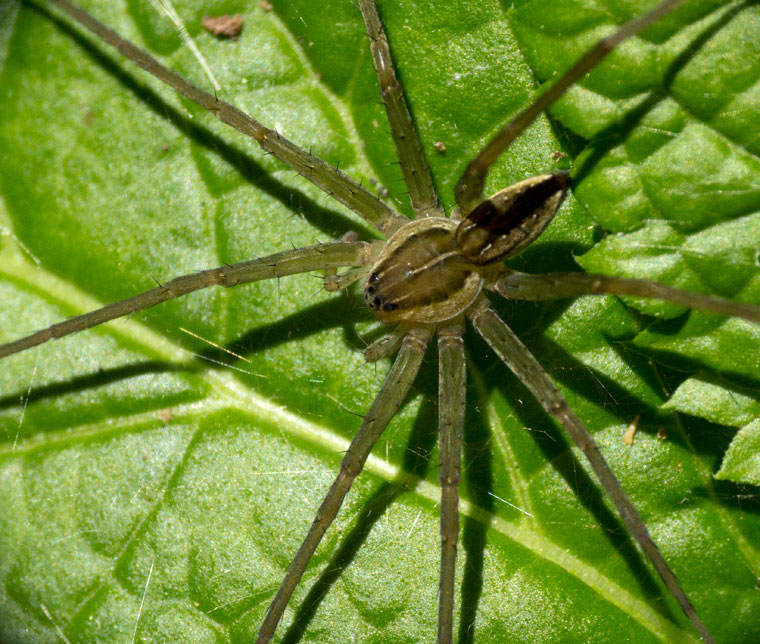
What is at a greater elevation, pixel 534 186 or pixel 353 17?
pixel 353 17

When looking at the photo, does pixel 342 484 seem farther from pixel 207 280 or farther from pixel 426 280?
pixel 207 280

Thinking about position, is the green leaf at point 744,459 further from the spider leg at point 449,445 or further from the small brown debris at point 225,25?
the small brown debris at point 225,25

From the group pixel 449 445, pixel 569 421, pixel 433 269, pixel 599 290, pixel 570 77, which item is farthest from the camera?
pixel 433 269

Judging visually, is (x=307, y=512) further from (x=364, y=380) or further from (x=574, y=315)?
(x=574, y=315)

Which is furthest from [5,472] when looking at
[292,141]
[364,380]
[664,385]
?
[664,385]

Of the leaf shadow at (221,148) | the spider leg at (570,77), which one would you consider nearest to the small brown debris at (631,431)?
the spider leg at (570,77)

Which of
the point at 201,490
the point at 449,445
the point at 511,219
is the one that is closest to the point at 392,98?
the point at 511,219

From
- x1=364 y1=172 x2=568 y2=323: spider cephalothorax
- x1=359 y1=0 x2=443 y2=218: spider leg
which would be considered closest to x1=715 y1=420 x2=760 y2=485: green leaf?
x1=364 y1=172 x2=568 y2=323: spider cephalothorax
